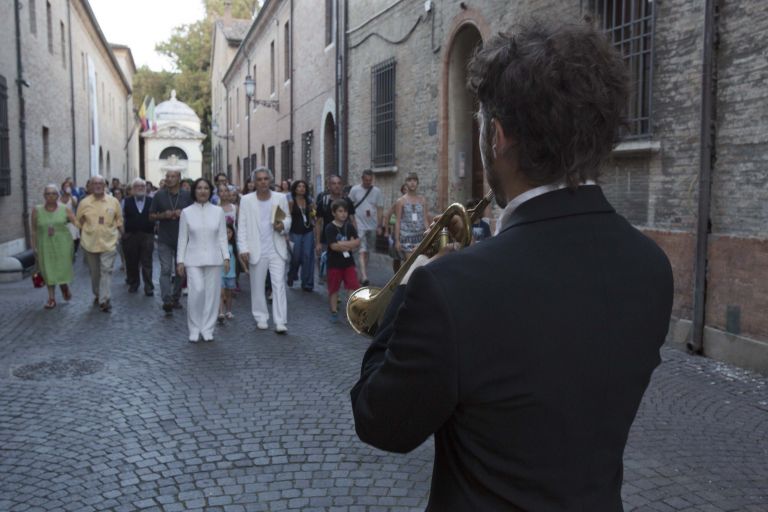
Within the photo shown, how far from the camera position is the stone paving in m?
4.07

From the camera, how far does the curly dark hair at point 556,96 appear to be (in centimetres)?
137

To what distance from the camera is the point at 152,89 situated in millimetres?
68188

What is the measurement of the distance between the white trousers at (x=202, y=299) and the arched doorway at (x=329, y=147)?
12.9 m

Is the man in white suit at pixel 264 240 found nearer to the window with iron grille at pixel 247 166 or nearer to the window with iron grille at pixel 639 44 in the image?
the window with iron grille at pixel 639 44

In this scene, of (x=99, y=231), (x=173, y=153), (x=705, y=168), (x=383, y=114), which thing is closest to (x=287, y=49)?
(x=383, y=114)

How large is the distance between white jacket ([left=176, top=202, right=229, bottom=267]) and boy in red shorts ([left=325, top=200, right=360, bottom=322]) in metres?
1.53

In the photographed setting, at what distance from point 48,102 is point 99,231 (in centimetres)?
1244

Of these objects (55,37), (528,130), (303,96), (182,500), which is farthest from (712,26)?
(55,37)

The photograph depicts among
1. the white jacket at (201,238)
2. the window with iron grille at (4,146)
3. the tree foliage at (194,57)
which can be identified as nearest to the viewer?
the white jacket at (201,238)

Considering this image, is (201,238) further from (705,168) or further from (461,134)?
(461,134)

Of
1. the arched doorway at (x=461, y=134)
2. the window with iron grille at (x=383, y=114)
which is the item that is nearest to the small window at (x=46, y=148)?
the window with iron grille at (x=383, y=114)

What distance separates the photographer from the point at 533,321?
1317mm

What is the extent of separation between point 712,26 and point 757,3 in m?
0.48

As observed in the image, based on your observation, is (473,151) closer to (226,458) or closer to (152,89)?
(226,458)
